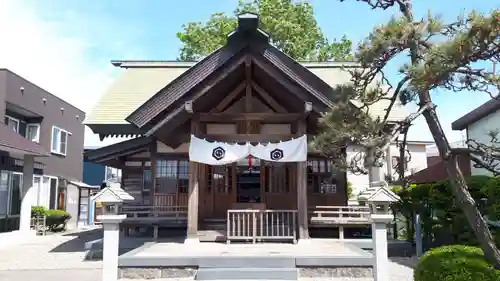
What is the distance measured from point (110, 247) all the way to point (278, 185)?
557 centimetres

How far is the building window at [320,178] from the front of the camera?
1334 centimetres

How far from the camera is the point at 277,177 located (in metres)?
12.3

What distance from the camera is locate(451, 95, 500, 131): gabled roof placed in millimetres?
12539

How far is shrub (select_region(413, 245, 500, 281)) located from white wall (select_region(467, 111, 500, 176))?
7409 mm

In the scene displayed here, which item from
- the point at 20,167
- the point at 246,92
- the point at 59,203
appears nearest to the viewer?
the point at 246,92

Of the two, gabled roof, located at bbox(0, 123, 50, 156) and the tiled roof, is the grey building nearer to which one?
gabled roof, located at bbox(0, 123, 50, 156)

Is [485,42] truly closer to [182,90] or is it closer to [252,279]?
[252,279]

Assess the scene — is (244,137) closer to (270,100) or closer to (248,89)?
(248,89)

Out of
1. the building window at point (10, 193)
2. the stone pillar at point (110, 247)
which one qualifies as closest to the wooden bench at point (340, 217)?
the stone pillar at point (110, 247)

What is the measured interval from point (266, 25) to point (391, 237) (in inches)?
607

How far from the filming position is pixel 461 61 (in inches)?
191

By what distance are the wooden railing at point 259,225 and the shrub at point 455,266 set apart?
15.1ft

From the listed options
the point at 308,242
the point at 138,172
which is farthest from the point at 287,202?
the point at 138,172

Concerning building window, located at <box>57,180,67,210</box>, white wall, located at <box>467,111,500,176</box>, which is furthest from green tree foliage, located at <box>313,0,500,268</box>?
building window, located at <box>57,180,67,210</box>
